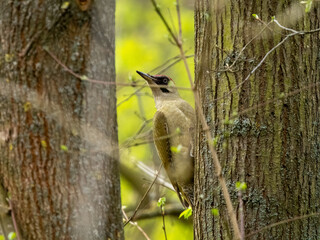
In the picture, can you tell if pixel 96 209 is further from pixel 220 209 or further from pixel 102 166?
pixel 220 209

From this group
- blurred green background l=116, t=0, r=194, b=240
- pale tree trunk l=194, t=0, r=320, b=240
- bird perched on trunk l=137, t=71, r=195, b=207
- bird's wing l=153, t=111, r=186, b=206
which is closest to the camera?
pale tree trunk l=194, t=0, r=320, b=240

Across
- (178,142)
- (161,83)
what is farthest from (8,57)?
(161,83)

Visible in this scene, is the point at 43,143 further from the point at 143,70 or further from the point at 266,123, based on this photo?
the point at 143,70

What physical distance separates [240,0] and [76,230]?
1.99 meters

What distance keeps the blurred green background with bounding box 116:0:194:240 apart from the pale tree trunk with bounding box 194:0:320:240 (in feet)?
6.44

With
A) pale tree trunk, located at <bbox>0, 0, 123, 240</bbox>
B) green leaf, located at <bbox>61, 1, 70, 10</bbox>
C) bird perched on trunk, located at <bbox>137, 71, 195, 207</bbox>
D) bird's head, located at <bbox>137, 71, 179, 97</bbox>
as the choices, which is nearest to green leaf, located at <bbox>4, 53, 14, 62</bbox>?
pale tree trunk, located at <bbox>0, 0, 123, 240</bbox>

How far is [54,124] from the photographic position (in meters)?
2.51

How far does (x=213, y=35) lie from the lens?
3.64 metres

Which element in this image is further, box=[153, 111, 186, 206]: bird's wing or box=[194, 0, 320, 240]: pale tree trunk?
box=[153, 111, 186, 206]: bird's wing

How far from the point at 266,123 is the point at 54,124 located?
1.50 meters

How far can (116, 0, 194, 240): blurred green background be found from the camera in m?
6.05

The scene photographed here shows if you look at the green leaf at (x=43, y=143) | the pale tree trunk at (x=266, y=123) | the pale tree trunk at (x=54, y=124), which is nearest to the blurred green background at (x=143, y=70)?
the pale tree trunk at (x=266, y=123)

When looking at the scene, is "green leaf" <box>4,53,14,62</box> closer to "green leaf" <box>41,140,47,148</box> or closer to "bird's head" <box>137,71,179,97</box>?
"green leaf" <box>41,140,47,148</box>

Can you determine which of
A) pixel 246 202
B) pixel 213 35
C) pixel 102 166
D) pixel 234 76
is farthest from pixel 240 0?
pixel 102 166
